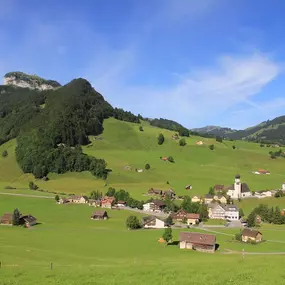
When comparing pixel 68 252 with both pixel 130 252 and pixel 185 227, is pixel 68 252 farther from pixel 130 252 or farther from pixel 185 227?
pixel 185 227

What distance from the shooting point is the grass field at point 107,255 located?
27234 mm

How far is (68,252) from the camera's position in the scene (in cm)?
6222

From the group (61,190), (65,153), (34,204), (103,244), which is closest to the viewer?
(103,244)

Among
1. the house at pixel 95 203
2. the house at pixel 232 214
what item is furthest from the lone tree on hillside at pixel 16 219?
the house at pixel 232 214

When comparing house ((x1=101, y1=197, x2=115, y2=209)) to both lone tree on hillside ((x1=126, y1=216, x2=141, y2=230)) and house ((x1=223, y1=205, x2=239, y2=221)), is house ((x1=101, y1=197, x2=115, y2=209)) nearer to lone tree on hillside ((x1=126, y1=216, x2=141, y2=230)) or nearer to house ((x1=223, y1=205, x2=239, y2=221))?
lone tree on hillside ((x1=126, y1=216, x2=141, y2=230))

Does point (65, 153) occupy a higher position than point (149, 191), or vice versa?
point (65, 153)

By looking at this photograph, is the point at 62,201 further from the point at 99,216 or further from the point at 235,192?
the point at 235,192

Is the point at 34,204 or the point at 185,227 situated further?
the point at 34,204

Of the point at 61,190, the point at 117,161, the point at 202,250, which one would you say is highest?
the point at 117,161

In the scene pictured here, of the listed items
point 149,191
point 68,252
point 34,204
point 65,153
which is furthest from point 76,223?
point 65,153

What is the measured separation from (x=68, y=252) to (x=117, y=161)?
132 meters

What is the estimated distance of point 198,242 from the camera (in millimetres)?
→ 73188

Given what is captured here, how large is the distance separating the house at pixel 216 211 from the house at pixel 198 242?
42.4 meters

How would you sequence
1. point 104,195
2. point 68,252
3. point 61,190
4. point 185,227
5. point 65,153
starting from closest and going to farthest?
point 68,252, point 185,227, point 104,195, point 61,190, point 65,153
